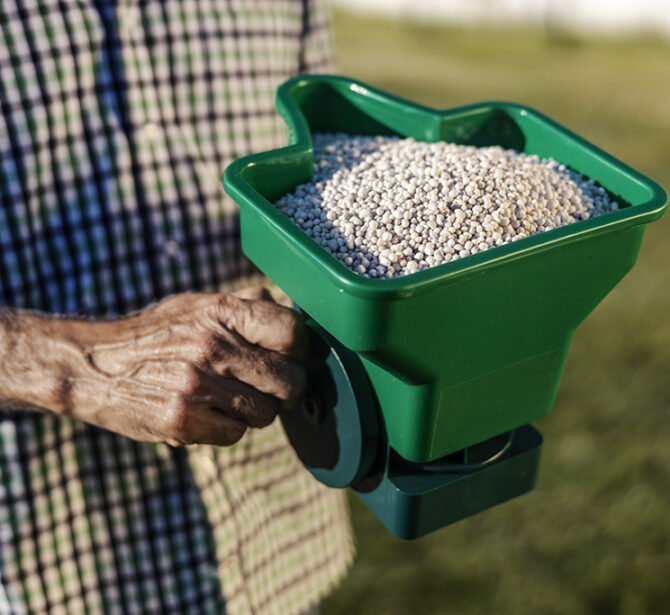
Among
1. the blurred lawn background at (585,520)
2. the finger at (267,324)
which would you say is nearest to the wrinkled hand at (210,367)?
the finger at (267,324)

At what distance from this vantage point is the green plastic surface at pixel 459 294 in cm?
74

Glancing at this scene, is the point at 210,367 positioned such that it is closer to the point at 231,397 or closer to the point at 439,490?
the point at 231,397

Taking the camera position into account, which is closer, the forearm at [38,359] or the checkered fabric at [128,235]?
the forearm at [38,359]

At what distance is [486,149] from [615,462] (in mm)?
2007

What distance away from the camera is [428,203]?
2.84ft

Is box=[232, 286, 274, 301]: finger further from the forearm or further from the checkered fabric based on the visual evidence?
the checkered fabric

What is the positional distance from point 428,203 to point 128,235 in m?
0.65

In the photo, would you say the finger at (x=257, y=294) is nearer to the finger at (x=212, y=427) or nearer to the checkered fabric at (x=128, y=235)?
the finger at (x=212, y=427)

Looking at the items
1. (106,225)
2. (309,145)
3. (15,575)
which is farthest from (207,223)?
(15,575)

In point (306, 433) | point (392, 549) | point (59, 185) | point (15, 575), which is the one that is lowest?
point (392, 549)

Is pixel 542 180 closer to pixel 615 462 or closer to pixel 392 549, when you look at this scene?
pixel 392 549

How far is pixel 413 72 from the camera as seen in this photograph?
641 centimetres

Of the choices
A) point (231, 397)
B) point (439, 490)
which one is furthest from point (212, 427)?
point (439, 490)

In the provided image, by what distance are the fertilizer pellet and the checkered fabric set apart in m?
0.48
